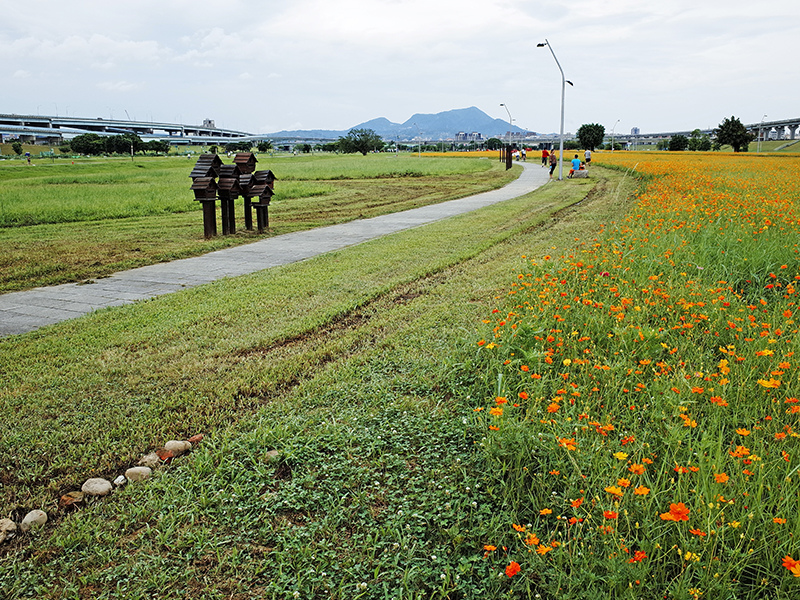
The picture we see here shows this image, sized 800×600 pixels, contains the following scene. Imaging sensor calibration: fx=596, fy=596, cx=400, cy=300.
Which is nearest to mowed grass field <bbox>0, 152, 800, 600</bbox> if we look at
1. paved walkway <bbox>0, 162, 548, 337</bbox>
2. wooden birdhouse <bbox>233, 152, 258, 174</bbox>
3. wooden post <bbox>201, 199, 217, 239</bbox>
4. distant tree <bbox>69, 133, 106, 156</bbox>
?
paved walkway <bbox>0, 162, 548, 337</bbox>

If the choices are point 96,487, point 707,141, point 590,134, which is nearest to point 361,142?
point 590,134

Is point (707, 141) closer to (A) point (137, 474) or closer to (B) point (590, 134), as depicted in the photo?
(B) point (590, 134)

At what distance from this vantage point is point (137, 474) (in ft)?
10.9

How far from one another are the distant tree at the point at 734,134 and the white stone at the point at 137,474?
335ft

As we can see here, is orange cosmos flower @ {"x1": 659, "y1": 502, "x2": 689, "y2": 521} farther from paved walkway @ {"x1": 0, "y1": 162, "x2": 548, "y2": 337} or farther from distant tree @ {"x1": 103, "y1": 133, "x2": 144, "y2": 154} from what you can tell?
distant tree @ {"x1": 103, "y1": 133, "x2": 144, "y2": 154}

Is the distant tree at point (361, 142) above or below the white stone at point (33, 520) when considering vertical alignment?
above

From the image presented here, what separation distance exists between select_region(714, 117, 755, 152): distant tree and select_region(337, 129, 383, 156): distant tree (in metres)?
60.2

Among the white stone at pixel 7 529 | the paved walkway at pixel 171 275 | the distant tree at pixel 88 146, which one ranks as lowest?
the white stone at pixel 7 529

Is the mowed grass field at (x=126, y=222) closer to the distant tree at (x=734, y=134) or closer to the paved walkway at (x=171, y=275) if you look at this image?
the paved walkway at (x=171, y=275)

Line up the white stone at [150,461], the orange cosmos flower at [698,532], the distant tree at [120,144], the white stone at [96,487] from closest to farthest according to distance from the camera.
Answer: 1. the orange cosmos flower at [698,532]
2. the white stone at [96,487]
3. the white stone at [150,461]
4. the distant tree at [120,144]

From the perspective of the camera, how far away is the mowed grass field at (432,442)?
250 cm

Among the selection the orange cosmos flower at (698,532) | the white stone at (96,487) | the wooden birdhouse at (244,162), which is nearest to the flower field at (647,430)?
the orange cosmos flower at (698,532)

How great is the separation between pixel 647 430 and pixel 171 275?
7.24 metres

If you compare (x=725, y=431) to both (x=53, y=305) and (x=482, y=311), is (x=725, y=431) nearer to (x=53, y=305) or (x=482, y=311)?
(x=482, y=311)
